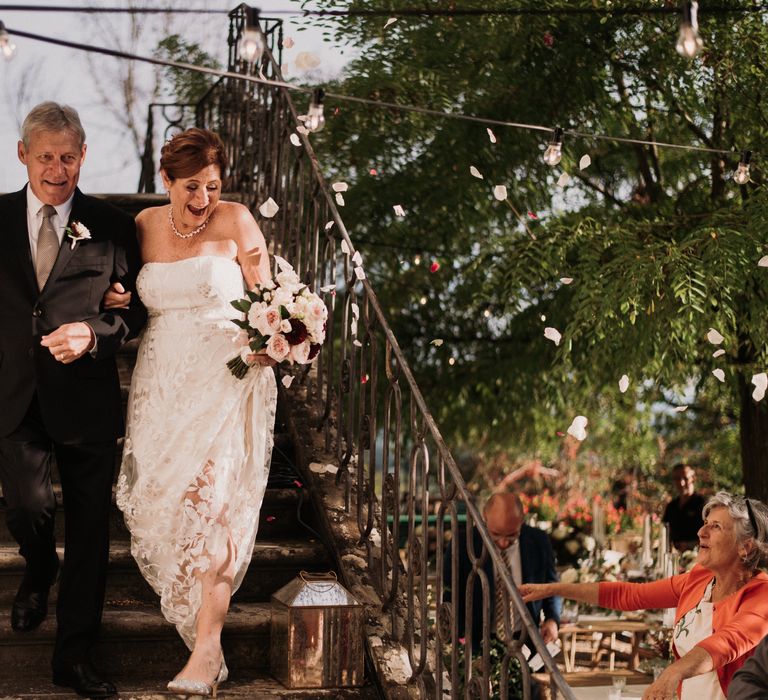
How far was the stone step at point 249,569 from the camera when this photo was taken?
443cm

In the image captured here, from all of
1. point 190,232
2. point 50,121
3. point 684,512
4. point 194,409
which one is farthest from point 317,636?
point 684,512

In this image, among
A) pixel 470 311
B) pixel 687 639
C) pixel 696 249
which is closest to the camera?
pixel 687 639

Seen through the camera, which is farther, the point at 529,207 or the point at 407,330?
the point at 407,330

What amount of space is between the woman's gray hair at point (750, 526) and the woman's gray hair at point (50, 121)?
2.77m

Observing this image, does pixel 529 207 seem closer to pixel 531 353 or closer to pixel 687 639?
pixel 531 353

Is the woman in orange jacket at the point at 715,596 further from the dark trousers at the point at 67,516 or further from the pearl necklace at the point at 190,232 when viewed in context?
the pearl necklace at the point at 190,232

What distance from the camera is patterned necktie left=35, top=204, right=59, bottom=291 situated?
420 cm

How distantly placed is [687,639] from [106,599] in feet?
7.34

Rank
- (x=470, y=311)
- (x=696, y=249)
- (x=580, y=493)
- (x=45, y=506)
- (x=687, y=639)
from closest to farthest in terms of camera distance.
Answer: (x=45, y=506), (x=687, y=639), (x=696, y=249), (x=470, y=311), (x=580, y=493)

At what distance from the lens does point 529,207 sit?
372 inches

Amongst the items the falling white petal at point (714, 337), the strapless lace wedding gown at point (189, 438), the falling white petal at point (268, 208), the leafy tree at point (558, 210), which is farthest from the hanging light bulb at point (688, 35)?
the falling white petal at point (714, 337)

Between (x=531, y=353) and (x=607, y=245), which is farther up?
(x=607, y=245)

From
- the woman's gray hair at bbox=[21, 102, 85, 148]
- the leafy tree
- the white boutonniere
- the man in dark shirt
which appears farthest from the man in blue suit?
the man in dark shirt

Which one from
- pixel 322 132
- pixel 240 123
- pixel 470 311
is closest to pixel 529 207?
pixel 470 311
